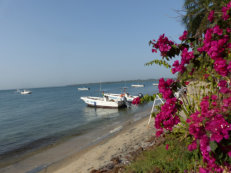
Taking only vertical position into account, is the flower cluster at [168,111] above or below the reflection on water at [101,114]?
above

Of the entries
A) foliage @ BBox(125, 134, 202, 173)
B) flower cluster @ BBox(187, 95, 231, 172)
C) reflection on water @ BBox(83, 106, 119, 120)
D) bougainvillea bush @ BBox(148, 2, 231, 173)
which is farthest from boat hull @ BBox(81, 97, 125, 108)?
flower cluster @ BBox(187, 95, 231, 172)

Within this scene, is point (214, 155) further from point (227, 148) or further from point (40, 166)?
point (40, 166)

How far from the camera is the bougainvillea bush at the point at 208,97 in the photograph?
1.79 metres

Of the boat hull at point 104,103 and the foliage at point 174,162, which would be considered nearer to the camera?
the foliage at point 174,162

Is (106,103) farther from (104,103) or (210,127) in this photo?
(210,127)

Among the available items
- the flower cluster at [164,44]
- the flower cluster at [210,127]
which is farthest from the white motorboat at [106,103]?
the flower cluster at [210,127]

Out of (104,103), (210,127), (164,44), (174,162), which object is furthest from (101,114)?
(210,127)

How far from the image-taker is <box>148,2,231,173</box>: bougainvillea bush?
1789 millimetres

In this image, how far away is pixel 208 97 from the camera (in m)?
2.62

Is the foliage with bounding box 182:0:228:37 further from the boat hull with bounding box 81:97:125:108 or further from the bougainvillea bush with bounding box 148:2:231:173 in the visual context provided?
the boat hull with bounding box 81:97:125:108

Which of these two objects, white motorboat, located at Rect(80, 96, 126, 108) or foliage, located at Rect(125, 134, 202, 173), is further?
white motorboat, located at Rect(80, 96, 126, 108)

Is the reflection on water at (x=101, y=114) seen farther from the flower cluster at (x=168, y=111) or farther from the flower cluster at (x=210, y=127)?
the flower cluster at (x=210, y=127)

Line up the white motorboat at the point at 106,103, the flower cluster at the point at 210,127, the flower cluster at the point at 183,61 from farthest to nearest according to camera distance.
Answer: the white motorboat at the point at 106,103, the flower cluster at the point at 183,61, the flower cluster at the point at 210,127

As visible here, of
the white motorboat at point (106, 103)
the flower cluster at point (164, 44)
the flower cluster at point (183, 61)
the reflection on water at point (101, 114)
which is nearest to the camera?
the flower cluster at point (183, 61)
